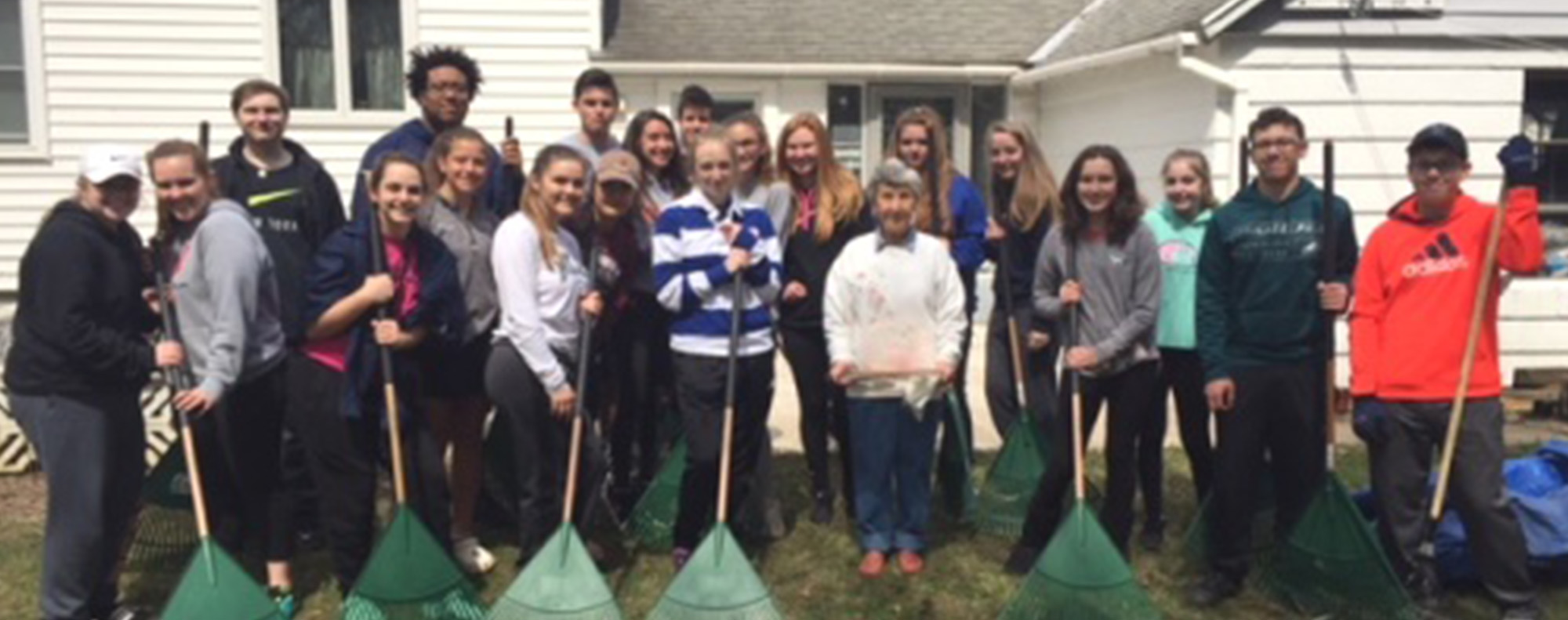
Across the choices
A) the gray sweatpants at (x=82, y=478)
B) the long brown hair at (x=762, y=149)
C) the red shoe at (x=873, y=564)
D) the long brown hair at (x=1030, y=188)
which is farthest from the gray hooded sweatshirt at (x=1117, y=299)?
the gray sweatpants at (x=82, y=478)

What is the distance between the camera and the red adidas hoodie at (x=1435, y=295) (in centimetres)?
433

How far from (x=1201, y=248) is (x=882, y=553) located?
1713mm

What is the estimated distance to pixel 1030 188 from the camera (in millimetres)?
5430

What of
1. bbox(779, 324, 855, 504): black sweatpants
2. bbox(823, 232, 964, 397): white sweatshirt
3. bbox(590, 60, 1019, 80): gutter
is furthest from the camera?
bbox(590, 60, 1019, 80): gutter

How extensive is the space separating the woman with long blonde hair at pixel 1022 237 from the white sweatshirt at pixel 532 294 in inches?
77.4

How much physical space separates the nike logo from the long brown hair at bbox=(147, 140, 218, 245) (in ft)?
1.15

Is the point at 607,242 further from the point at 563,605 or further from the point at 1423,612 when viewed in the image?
the point at 1423,612

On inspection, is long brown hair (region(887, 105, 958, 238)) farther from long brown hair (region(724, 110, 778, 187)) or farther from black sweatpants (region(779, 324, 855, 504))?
black sweatpants (region(779, 324, 855, 504))

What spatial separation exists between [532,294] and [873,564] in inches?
67.5

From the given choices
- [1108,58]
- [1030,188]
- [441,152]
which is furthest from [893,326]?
[1108,58]

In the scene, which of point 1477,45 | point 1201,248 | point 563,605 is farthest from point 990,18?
point 563,605

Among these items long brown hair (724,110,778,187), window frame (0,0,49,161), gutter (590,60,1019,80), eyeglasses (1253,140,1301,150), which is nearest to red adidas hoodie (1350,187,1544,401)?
eyeglasses (1253,140,1301,150)

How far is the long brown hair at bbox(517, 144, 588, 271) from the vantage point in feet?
15.0

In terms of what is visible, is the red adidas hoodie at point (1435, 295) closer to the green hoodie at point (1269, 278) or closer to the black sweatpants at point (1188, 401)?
the green hoodie at point (1269, 278)
